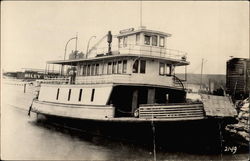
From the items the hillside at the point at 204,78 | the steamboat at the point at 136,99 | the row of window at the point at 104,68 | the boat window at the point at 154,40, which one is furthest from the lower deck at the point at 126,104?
the hillside at the point at 204,78

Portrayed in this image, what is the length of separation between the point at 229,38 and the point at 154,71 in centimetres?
328

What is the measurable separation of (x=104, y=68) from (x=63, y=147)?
12.4ft

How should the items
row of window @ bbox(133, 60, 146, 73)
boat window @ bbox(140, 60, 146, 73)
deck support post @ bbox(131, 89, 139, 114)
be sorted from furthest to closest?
boat window @ bbox(140, 60, 146, 73), row of window @ bbox(133, 60, 146, 73), deck support post @ bbox(131, 89, 139, 114)

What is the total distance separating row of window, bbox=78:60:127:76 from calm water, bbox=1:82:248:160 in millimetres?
2524

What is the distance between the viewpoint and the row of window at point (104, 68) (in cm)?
1030

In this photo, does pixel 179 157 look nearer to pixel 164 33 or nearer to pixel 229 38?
pixel 229 38

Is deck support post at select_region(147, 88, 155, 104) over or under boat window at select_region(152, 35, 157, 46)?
under

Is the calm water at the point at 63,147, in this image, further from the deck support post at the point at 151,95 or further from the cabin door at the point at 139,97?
the deck support post at the point at 151,95

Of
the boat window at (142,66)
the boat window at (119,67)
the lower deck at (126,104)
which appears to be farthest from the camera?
the boat window at (119,67)

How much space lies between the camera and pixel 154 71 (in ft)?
34.2

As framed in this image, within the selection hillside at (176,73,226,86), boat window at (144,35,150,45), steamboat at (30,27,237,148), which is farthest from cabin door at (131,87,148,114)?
hillside at (176,73,226,86)

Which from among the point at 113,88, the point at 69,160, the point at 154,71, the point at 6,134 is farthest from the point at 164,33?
the point at 6,134

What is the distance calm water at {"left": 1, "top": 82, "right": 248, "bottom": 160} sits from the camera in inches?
251

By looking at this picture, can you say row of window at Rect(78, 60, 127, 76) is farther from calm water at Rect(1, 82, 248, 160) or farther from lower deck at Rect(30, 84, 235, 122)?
calm water at Rect(1, 82, 248, 160)
